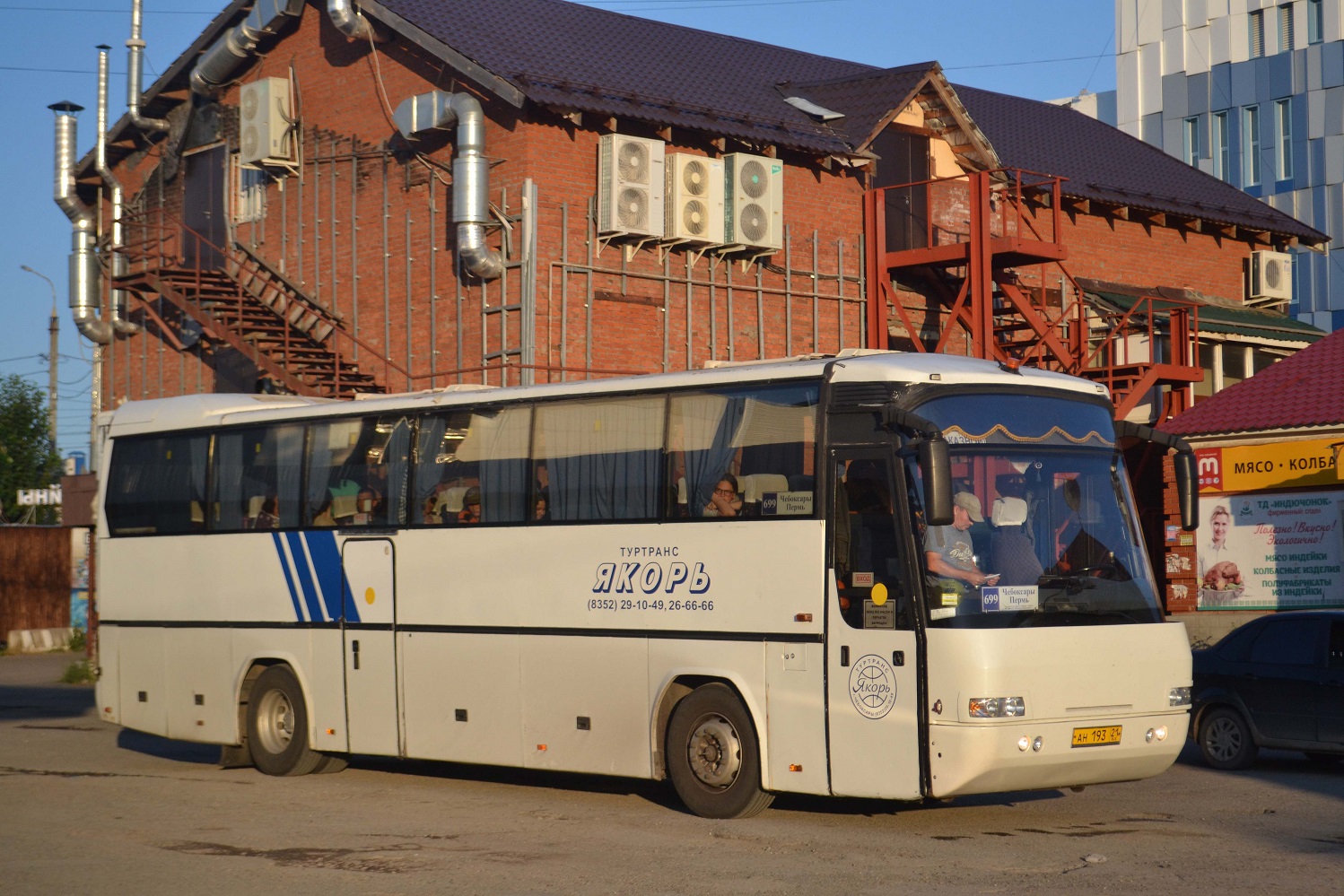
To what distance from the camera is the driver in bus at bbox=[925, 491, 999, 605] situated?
1081 centimetres

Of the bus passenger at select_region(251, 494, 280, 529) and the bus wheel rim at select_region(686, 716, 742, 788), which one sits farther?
the bus passenger at select_region(251, 494, 280, 529)

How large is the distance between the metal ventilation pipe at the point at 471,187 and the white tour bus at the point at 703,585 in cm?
869

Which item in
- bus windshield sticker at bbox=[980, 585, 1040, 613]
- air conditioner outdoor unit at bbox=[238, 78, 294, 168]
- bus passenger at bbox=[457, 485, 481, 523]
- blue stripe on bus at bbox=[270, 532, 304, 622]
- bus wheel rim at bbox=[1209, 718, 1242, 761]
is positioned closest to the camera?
bus windshield sticker at bbox=[980, 585, 1040, 613]

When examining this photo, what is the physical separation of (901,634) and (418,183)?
57.4 ft

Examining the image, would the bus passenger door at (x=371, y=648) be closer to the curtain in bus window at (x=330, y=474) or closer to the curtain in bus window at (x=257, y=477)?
the curtain in bus window at (x=330, y=474)

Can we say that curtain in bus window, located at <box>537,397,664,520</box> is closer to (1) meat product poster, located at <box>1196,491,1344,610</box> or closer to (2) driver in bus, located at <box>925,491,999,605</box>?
(2) driver in bus, located at <box>925,491,999,605</box>

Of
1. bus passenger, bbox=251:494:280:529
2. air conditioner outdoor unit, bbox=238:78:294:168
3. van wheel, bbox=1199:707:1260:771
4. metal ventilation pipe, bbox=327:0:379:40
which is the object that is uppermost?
metal ventilation pipe, bbox=327:0:379:40

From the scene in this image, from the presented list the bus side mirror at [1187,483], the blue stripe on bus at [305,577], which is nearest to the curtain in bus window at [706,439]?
the bus side mirror at [1187,483]

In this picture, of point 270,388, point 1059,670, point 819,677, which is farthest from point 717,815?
point 270,388

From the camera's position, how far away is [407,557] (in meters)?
14.4

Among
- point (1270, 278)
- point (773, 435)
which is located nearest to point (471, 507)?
point (773, 435)

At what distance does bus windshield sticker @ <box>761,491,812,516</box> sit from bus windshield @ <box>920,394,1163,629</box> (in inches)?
38.3

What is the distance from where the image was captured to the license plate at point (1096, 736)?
35.9 feet

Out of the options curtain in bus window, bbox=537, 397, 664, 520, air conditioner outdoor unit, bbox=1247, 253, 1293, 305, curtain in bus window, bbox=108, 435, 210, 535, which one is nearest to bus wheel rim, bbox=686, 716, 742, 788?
curtain in bus window, bbox=537, 397, 664, 520
